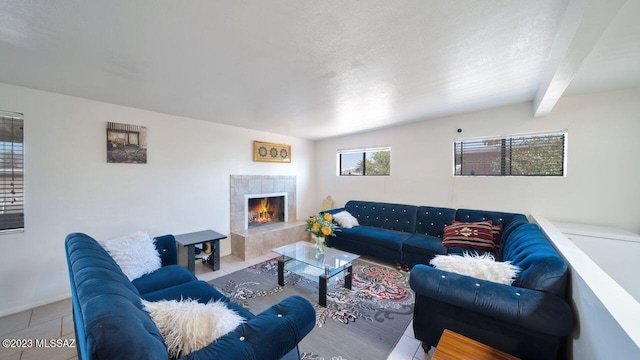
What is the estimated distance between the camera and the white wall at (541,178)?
8.26ft

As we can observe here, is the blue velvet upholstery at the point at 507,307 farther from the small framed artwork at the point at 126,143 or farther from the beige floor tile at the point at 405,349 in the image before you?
the small framed artwork at the point at 126,143

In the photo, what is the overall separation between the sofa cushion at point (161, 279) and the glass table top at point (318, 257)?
1.16 meters

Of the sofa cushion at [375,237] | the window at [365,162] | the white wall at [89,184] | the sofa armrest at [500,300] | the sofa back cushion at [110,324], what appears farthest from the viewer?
the window at [365,162]

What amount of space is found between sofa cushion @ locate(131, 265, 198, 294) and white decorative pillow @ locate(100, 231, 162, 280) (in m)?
0.07

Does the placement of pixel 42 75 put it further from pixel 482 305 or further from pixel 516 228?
pixel 516 228

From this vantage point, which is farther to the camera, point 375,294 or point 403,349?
point 375,294

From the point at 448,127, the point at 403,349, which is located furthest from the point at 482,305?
the point at 448,127

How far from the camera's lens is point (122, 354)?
0.70m

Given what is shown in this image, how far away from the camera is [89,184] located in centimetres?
264

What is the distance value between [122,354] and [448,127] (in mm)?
4267

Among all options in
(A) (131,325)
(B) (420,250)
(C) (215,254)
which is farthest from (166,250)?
(B) (420,250)

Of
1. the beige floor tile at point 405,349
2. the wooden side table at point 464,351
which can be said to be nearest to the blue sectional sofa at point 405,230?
the beige floor tile at point 405,349

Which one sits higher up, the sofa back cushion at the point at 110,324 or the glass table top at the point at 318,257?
the sofa back cushion at the point at 110,324

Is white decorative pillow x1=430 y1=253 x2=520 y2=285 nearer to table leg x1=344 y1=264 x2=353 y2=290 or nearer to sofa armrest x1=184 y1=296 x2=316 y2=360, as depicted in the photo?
table leg x1=344 y1=264 x2=353 y2=290
